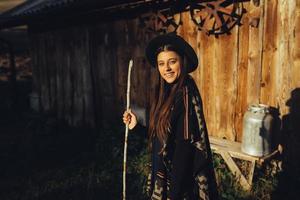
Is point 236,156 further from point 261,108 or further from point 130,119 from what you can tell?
point 130,119

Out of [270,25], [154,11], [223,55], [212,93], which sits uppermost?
[154,11]

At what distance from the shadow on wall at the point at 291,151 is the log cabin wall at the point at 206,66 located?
0.35 ft

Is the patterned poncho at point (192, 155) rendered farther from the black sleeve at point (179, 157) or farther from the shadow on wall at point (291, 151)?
the shadow on wall at point (291, 151)

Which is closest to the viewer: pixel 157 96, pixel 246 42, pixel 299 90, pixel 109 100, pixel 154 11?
pixel 157 96

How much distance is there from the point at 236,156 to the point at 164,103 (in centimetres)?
266

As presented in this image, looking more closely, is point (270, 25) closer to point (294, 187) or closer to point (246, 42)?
point (246, 42)

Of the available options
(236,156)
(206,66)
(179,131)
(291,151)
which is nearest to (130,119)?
(179,131)

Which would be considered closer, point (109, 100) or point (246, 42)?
point (246, 42)

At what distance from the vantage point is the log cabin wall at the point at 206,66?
16.8 ft

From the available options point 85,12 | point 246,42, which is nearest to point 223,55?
point 246,42

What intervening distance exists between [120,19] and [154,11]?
1.19 m

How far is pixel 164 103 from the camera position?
3.07 meters

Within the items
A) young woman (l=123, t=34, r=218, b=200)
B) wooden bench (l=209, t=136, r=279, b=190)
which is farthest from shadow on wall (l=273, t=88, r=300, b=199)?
young woman (l=123, t=34, r=218, b=200)

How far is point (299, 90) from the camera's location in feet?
16.4
